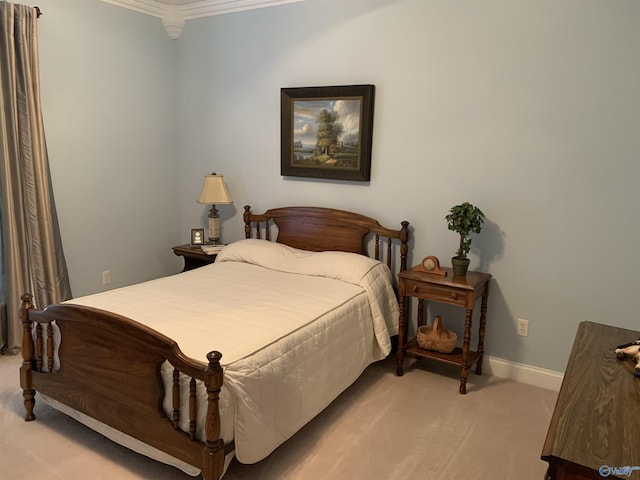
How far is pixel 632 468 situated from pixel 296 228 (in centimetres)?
301

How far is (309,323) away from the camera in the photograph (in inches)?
99.7

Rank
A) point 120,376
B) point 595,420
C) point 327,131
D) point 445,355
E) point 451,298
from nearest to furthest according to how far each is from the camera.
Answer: point 595,420
point 120,376
point 451,298
point 445,355
point 327,131

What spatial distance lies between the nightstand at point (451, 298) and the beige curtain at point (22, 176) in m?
2.52

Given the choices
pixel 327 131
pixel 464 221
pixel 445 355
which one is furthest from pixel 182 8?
pixel 445 355

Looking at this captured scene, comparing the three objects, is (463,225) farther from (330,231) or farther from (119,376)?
(119,376)

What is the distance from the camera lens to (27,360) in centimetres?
255

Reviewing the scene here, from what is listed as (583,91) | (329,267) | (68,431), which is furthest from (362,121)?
(68,431)

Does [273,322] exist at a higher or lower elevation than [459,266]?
lower

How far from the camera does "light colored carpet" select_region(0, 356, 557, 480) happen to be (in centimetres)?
225

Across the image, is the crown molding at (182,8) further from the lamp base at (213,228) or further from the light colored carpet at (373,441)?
the light colored carpet at (373,441)

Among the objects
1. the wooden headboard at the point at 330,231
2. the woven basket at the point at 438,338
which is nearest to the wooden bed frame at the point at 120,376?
the woven basket at the point at 438,338

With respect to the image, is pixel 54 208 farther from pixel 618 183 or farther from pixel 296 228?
pixel 618 183

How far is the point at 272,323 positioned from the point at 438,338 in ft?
Result: 4.09

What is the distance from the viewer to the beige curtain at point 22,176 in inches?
127
